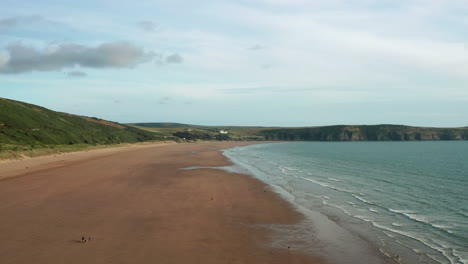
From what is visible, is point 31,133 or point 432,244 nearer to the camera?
point 432,244

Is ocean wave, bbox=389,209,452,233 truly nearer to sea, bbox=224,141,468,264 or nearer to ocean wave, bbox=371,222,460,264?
sea, bbox=224,141,468,264

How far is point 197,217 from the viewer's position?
1833 cm

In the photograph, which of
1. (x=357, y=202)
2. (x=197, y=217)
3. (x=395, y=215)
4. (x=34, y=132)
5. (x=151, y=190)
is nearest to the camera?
(x=197, y=217)

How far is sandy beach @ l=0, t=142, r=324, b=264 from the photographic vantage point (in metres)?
12.4

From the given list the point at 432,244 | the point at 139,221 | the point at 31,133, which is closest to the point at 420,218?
the point at 432,244

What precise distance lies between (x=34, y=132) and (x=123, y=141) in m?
41.6

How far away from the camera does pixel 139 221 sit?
673 inches

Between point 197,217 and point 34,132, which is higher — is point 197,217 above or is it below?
below

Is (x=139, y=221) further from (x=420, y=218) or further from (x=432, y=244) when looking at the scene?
(x=420, y=218)

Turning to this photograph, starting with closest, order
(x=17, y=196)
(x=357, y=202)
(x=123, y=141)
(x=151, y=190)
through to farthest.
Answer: (x=17, y=196) → (x=357, y=202) → (x=151, y=190) → (x=123, y=141)

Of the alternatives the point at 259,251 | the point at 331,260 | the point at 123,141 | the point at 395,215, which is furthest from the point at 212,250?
the point at 123,141

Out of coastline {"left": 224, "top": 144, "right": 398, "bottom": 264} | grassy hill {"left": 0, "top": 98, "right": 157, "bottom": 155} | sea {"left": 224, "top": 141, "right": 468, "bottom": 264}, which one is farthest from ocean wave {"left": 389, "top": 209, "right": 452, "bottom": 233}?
grassy hill {"left": 0, "top": 98, "right": 157, "bottom": 155}

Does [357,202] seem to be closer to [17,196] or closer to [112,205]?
[112,205]

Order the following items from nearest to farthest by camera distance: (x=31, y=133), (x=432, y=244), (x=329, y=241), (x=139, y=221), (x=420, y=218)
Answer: (x=432, y=244), (x=329, y=241), (x=139, y=221), (x=420, y=218), (x=31, y=133)
